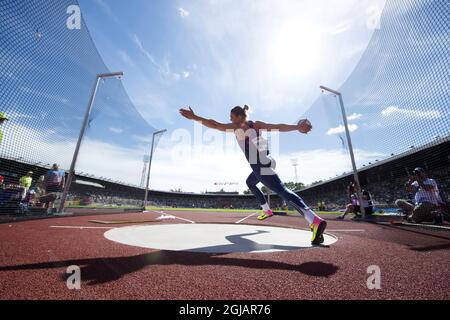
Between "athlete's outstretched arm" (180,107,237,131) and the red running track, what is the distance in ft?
6.48

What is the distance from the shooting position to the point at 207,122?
3439 mm

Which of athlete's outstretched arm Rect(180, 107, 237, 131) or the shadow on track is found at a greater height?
athlete's outstretched arm Rect(180, 107, 237, 131)

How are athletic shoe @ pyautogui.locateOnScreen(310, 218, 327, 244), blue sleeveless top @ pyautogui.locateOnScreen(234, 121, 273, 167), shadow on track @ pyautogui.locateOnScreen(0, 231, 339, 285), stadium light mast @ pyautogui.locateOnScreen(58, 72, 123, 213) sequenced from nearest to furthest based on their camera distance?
shadow on track @ pyautogui.locateOnScreen(0, 231, 339, 285), athletic shoe @ pyautogui.locateOnScreen(310, 218, 327, 244), blue sleeveless top @ pyautogui.locateOnScreen(234, 121, 273, 167), stadium light mast @ pyautogui.locateOnScreen(58, 72, 123, 213)

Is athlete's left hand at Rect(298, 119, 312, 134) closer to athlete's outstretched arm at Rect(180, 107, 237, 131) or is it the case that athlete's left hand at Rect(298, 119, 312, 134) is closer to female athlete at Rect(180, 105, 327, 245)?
female athlete at Rect(180, 105, 327, 245)

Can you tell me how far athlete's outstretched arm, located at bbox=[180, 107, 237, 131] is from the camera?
3.29 m

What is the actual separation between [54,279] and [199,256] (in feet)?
4.00

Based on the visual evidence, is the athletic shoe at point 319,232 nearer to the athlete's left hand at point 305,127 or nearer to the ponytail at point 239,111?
the athlete's left hand at point 305,127

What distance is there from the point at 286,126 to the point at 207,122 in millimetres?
1282

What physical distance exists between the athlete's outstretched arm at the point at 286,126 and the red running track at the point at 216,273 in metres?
1.76

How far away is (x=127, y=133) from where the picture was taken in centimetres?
1334

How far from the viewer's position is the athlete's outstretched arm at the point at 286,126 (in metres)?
3.27

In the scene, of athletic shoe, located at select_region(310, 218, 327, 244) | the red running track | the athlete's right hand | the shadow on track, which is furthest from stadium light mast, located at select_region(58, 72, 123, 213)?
athletic shoe, located at select_region(310, 218, 327, 244)

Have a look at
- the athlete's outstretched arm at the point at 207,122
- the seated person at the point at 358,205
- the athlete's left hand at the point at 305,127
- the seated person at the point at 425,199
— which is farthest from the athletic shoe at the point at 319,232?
the seated person at the point at 358,205
